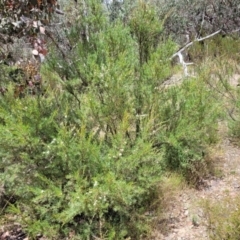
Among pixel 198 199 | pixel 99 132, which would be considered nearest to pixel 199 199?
pixel 198 199

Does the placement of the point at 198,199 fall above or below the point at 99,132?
below

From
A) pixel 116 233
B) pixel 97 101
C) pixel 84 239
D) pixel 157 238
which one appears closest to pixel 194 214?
pixel 157 238

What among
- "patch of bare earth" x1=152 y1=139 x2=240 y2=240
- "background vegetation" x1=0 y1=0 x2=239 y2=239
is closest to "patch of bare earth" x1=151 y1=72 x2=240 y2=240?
"patch of bare earth" x1=152 y1=139 x2=240 y2=240

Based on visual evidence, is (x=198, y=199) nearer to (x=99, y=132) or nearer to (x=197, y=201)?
(x=197, y=201)

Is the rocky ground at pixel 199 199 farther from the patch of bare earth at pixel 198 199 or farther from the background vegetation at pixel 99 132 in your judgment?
the background vegetation at pixel 99 132

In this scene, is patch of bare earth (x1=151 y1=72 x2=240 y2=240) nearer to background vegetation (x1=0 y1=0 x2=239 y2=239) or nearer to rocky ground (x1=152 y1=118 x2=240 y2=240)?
rocky ground (x1=152 y1=118 x2=240 y2=240)

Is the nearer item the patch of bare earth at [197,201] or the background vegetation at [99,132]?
the background vegetation at [99,132]

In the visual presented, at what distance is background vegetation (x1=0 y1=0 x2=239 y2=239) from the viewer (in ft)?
7.88

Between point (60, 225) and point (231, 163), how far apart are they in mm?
1802

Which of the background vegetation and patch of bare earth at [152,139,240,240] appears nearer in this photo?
the background vegetation

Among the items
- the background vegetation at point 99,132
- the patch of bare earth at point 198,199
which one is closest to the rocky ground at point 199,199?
the patch of bare earth at point 198,199

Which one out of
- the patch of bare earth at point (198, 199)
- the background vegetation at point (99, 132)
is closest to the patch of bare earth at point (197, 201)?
the patch of bare earth at point (198, 199)

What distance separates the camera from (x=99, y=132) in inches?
110

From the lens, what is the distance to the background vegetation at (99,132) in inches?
94.5
